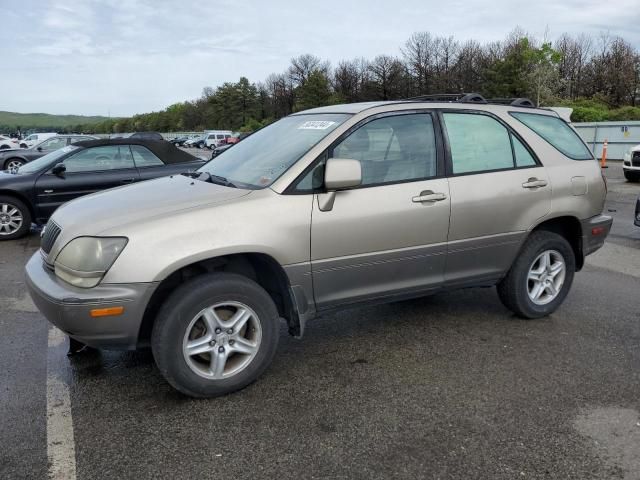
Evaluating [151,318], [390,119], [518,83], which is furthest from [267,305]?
[518,83]

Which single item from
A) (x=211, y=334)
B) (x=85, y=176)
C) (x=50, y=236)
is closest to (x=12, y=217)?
(x=85, y=176)

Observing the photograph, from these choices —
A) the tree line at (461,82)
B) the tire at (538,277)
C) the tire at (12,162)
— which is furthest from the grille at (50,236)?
the tree line at (461,82)

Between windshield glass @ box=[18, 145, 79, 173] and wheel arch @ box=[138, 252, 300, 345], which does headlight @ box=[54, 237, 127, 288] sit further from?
windshield glass @ box=[18, 145, 79, 173]

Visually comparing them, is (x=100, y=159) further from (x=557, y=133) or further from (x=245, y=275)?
(x=557, y=133)

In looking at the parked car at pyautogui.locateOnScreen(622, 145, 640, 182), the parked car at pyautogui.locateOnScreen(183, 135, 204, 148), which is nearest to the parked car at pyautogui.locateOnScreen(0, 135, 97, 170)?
the parked car at pyautogui.locateOnScreen(622, 145, 640, 182)

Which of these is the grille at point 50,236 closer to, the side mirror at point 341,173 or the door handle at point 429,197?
the side mirror at point 341,173

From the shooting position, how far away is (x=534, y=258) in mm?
4402

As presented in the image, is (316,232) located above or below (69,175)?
below

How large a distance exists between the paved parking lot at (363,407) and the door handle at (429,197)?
3.67 feet

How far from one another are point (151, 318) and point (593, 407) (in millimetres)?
2680

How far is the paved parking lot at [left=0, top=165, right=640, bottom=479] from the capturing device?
8.74 feet

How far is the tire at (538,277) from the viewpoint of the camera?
4391mm

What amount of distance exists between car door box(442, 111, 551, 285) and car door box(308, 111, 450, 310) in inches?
5.3

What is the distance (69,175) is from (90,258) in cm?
622
